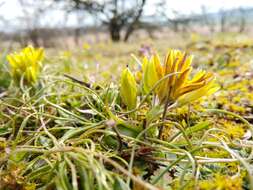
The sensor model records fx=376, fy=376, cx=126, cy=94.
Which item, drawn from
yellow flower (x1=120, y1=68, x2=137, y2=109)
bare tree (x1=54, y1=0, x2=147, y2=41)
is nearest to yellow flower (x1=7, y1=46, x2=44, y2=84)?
yellow flower (x1=120, y1=68, x2=137, y2=109)

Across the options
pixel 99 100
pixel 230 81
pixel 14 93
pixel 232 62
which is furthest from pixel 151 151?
pixel 232 62

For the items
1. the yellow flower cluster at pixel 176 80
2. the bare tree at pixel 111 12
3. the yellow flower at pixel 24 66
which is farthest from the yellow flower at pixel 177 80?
the bare tree at pixel 111 12

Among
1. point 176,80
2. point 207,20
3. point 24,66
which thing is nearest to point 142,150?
point 176,80

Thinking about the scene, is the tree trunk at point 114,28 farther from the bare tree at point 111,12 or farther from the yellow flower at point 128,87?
the yellow flower at point 128,87

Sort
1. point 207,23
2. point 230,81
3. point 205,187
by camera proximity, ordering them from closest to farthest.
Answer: point 205,187 → point 230,81 → point 207,23

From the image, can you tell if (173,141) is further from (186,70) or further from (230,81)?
(230,81)

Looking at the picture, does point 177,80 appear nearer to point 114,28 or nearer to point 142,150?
point 142,150

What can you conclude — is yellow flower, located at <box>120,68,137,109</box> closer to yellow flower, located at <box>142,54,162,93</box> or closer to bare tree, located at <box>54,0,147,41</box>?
yellow flower, located at <box>142,54,162,93</box>

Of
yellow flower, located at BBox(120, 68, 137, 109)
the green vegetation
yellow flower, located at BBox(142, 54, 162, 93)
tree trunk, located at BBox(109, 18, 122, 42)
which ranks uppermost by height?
yellow flower, located at BBox(142, 54, 162, 93)
